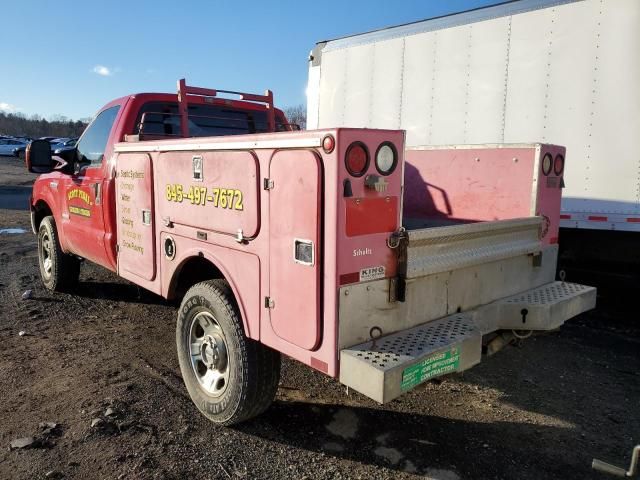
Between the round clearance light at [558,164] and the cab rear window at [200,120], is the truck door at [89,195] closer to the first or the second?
the cab rear window at [200,120]

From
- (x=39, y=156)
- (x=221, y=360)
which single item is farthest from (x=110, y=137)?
(x=221, y=360)

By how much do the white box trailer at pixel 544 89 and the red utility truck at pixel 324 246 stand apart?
1998mm

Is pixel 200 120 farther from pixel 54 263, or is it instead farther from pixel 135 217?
pixel 54 263

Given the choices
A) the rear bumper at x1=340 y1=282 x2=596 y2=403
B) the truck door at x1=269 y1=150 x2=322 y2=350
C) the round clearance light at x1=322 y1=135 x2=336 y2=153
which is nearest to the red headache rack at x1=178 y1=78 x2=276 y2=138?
the truck door at x1=269 y1=150 x2=322 y2=350

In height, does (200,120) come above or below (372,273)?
above

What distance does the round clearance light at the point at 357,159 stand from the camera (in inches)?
97.4

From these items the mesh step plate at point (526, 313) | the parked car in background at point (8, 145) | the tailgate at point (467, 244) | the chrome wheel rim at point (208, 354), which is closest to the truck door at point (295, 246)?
the tailgate at point (467, 244)

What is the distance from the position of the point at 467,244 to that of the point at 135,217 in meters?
2.58

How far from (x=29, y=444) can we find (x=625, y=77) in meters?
5.88

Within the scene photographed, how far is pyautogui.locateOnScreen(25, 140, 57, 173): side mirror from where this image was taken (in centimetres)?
548

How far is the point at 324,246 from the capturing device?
252 centimetres

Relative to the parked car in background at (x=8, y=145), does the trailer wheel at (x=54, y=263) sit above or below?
below

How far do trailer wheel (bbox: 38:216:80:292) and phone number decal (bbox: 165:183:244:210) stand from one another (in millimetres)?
3010

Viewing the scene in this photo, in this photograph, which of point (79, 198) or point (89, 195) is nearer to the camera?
point (89, 195)
